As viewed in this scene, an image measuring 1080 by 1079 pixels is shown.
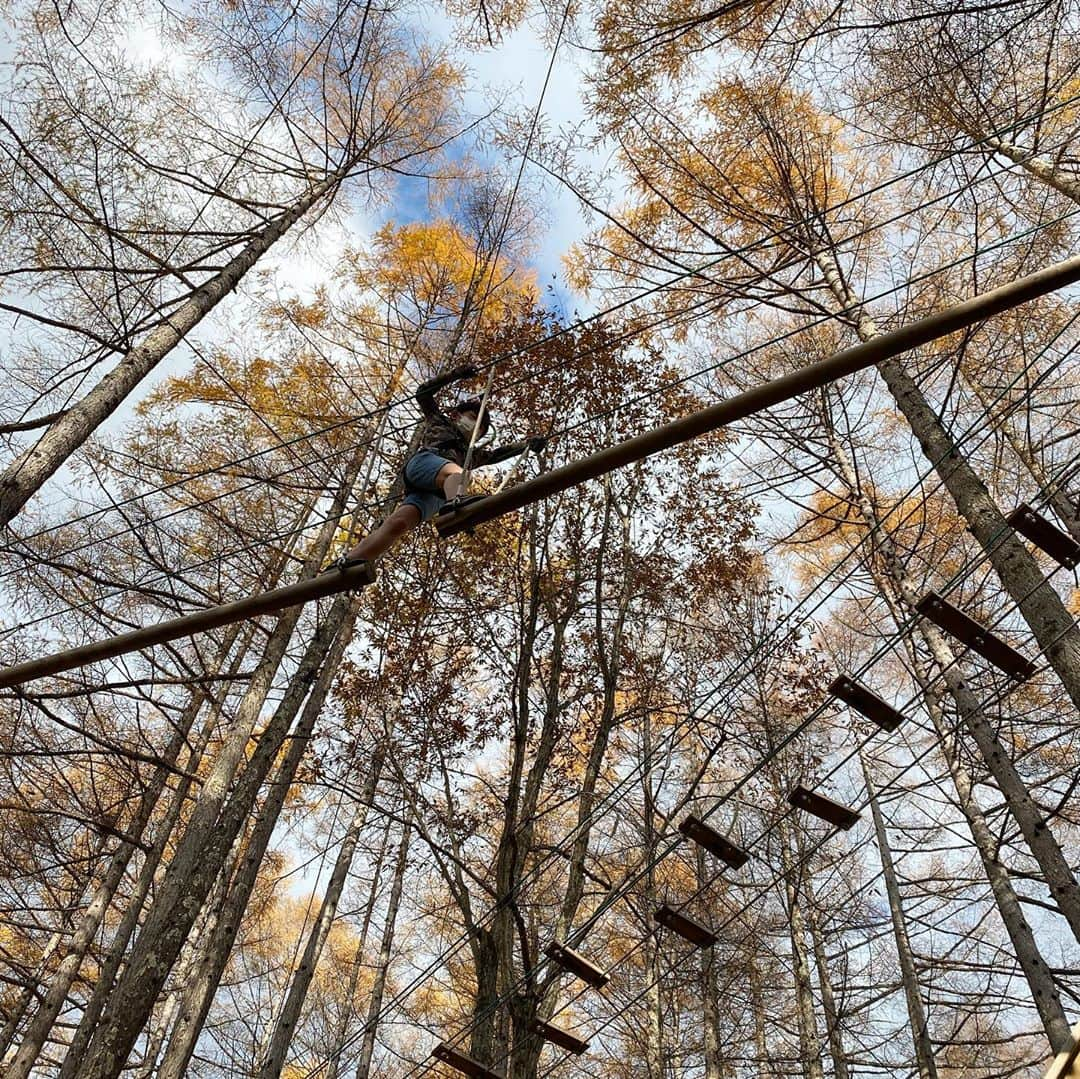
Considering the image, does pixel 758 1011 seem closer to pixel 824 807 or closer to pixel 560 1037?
pixel 560 1037

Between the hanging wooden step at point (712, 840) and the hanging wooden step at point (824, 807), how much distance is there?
44cm

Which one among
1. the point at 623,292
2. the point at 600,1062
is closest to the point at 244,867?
the point at 623,292

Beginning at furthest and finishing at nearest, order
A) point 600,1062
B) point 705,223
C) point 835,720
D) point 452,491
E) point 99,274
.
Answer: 1. point 600,1062
2. point 835,720
3. point 705,223
4. point 99,274
5. point 452,491

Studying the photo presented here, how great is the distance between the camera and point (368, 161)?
27.2 ft

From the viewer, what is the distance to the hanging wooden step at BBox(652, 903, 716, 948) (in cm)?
459

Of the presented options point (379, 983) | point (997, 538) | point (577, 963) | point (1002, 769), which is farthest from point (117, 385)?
point (379, 983)

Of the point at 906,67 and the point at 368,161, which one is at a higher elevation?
the point at 368,161

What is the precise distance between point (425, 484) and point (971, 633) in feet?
9.91

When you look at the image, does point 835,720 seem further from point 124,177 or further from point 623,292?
→ point 124,177

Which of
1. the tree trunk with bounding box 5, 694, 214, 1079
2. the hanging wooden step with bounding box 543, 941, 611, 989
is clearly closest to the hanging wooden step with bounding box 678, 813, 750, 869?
the hanging wooden step with bounding box 543, 941, 611, 989

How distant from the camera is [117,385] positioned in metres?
A: 5.55

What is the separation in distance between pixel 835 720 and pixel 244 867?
8.68 m

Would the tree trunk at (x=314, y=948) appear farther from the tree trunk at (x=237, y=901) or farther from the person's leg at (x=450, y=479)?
the person's leg at (x=450, y=479)

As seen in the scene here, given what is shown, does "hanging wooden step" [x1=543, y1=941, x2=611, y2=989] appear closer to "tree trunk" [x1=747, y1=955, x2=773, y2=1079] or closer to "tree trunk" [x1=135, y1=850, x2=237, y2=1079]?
"tree trunk" [x1=135, y1=850, x2=237, y2=1079]
